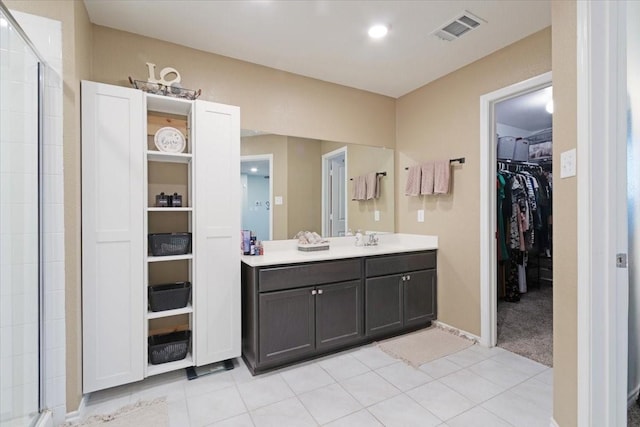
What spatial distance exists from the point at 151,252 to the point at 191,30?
1680 millimetres

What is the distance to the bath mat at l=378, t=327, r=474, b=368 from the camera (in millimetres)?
2447

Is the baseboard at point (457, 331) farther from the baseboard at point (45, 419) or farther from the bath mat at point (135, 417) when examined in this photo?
the baseboard at point (45, 419)

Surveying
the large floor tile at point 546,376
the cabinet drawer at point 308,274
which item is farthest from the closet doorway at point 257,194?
the large floor tile at point 546,376

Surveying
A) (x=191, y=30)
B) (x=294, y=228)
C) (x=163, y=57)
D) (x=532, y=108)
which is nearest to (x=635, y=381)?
(x=294, y=228)

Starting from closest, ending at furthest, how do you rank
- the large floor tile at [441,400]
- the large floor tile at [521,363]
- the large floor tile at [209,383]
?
the large floor tile at [441,400], the large floor tile at [209,383], the large floor tile at [521,363]

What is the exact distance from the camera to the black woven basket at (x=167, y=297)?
6.84ft

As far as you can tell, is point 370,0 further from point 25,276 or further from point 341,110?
point 25,276

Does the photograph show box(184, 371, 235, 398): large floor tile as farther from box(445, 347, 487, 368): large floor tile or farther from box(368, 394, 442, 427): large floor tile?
box(445, 347, 487, 368): large floor tile

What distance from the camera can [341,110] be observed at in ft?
10.4

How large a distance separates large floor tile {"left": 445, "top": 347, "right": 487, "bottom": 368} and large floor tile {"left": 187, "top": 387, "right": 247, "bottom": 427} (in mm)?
1678

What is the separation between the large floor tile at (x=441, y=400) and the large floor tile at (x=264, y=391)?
85 centimetres

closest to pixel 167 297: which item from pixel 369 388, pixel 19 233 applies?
pixel 19 233

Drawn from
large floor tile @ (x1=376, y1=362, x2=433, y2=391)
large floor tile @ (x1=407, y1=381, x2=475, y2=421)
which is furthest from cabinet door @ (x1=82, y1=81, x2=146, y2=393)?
large floor tile @ (x1=407, y1=381, x2=475, y2=421)

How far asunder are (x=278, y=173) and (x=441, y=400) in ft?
7.19
